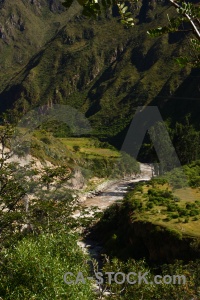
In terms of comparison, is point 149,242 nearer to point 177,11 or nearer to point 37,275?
point 37,275

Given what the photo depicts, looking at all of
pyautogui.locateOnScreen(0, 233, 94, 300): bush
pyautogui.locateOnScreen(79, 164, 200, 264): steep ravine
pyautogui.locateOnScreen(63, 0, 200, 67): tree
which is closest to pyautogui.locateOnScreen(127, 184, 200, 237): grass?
pyautogui.locateOnScreen(79, 164, 200, 264): steep ravine

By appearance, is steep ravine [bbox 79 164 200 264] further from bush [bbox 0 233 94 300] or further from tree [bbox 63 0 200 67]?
tree [bbox 63 0 200 67]

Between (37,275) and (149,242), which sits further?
(149,242)

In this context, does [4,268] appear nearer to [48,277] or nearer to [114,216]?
[48,277]

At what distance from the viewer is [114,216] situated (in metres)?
34.6

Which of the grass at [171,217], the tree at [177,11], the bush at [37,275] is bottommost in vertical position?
the grass at [171,217]

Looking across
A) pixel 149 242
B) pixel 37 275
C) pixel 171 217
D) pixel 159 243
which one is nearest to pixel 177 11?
pixel 37 275

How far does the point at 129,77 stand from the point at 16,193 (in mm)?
162322

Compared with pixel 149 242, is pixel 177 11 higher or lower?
higher

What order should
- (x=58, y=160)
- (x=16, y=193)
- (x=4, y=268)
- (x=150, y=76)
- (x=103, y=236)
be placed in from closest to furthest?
(x=4, y=268) < (x=16, y=193) < (x=103, y=236) < (x=58, y=160) < (x=150, y=76)

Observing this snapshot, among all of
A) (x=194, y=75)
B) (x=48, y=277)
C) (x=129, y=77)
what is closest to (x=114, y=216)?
(x=48, y=277)

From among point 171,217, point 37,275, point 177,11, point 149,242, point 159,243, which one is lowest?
point 149,242

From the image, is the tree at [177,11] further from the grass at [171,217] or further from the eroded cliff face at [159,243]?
the grass at [171,217]

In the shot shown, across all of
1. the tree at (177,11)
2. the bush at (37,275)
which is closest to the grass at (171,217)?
the bush at (37,275)
